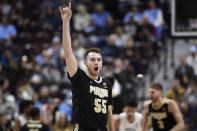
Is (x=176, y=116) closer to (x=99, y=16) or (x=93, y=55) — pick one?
(x=93, y=55)

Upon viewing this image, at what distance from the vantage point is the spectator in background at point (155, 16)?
1830 cm

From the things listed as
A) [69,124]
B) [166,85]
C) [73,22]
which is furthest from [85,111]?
[73,22]

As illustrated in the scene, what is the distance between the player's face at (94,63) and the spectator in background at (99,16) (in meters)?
12.1

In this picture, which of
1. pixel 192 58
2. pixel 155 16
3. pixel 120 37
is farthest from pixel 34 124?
pixel 155 16

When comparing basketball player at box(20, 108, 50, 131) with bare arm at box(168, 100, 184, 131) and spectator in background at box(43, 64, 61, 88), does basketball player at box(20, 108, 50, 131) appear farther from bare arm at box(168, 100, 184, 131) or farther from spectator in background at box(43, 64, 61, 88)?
spectator in background at box(43, 64, 61, 88)

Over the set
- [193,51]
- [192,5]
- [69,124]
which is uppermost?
[192,5]

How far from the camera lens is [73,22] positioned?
2025 cm

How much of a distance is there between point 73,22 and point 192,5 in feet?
21.5

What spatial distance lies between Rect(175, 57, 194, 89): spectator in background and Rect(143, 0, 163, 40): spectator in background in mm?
1924

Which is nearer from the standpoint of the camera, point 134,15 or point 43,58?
point 43,58

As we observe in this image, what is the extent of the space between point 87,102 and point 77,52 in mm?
10643

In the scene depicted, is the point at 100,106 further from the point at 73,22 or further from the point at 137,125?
the point at 73,22

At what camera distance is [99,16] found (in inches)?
790

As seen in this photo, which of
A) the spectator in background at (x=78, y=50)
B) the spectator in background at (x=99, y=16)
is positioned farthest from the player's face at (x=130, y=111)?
the spectator in background at (x=99, y=16)
